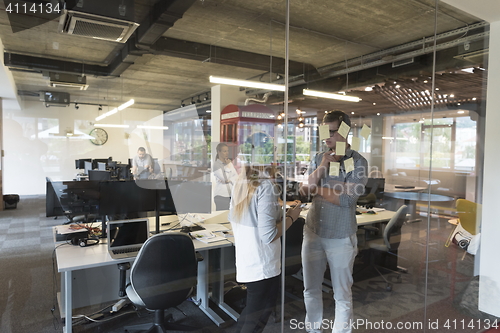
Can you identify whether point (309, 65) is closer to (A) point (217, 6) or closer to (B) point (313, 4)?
(B) point (313, 4)

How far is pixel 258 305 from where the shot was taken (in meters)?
2.55

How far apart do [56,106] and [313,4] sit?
2563 mm

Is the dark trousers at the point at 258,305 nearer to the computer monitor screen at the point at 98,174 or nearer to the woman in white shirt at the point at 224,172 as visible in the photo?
the woman in white shirt at the point at 224,172

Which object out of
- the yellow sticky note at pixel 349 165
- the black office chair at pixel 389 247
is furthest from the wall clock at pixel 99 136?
the black office chair at pixel 389 247

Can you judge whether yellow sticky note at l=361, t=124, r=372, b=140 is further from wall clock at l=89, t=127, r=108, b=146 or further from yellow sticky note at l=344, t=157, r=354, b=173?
wall clock at l=89, t=127, r=108, b=146

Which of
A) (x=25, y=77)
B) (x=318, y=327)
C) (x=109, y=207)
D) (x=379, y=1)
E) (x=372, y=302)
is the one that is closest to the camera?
(x=25, y=77)

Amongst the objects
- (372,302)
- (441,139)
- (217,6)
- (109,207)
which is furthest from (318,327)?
(217,6)

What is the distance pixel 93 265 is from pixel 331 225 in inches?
76.4

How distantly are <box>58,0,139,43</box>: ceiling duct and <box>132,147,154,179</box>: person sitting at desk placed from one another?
42.2 inches

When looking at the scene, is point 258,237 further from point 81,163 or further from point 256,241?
point 81,163

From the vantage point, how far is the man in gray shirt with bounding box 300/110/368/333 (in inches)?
106

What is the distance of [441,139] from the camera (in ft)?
12.4

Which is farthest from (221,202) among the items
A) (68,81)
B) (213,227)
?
(68,81)

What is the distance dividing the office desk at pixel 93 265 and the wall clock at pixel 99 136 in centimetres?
95
